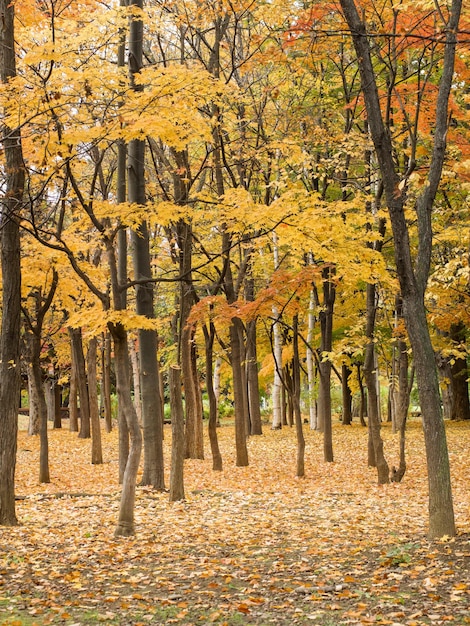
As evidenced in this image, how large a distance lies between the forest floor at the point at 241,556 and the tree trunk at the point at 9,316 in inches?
33.9

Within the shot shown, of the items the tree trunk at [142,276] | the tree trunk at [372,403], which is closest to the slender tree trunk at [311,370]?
the tree trunk at [372,403]

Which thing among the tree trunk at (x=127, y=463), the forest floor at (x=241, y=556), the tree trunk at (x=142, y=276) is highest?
the tree trunk at (x=142, y=276)

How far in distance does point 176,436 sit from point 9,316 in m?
3.40

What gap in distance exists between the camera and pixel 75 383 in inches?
1224

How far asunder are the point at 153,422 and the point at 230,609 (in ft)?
25.6

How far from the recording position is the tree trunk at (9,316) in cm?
1002

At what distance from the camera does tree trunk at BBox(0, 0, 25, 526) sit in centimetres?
1002

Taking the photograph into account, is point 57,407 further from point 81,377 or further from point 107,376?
point 81,377

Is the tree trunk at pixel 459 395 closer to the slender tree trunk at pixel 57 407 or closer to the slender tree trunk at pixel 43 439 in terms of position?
the slender tree trunk at pixel 43 439

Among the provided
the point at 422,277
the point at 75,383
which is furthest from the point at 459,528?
the point at 75,383

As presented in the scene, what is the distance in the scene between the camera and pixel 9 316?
10172 mm

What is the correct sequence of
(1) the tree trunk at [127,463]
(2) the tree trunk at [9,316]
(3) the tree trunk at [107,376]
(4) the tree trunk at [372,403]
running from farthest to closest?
1. (3) the tree trunk at [107,376]
2. (4) the tree trunk at [372,403]
3. (2) the tree trunk at [9,316]
4. (1) the tree trunk at [127,463]

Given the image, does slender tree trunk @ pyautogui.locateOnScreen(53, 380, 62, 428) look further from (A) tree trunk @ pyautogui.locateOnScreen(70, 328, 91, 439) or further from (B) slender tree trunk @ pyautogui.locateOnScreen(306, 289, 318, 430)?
(B) slender tree trunk @ pyautogui.locateOnScreen(306, 289, 318, 430)

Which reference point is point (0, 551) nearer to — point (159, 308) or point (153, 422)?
point (153, 422)
